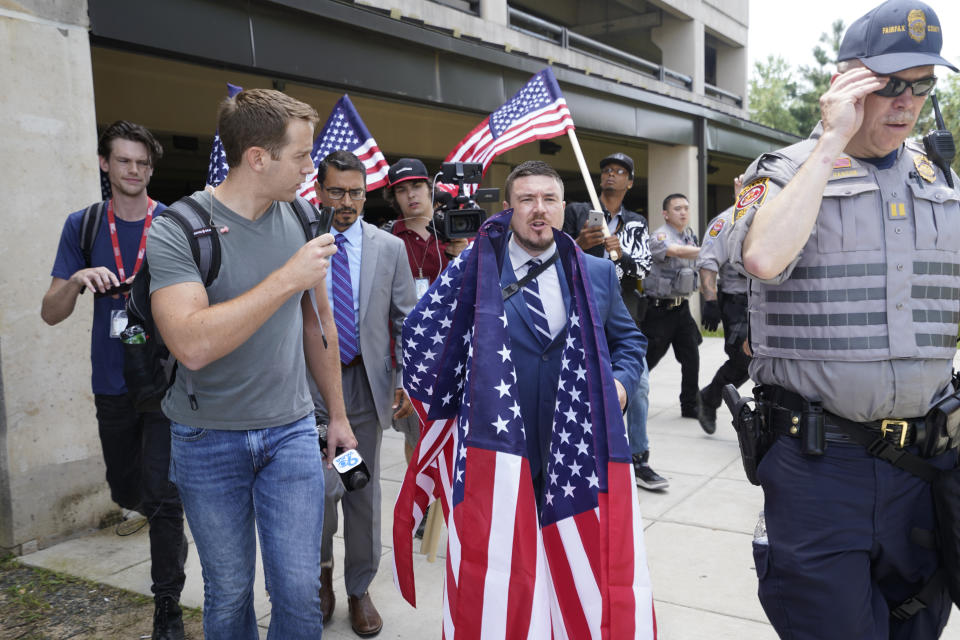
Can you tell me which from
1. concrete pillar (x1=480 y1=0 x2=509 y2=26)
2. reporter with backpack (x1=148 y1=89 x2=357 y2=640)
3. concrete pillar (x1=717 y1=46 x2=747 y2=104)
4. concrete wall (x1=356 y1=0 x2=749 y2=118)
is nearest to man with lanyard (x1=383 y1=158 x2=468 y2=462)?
reporter with backpack (x1=148 y1=89 x2=357 y2=640)

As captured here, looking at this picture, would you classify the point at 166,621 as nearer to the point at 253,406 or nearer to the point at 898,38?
the point at 253,406

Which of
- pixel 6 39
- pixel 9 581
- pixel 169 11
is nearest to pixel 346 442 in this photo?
pixel 9 581

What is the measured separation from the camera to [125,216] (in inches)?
159

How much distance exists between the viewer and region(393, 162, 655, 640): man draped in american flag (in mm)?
2711

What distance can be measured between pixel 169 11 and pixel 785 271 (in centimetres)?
494

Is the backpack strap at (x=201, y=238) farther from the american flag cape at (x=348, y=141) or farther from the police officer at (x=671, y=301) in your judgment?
the police officer at (x=671, y=301)

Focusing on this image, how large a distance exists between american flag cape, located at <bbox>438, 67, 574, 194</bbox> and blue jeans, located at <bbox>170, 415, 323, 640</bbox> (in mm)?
3263

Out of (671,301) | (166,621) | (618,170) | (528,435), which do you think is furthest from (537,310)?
(671,301)

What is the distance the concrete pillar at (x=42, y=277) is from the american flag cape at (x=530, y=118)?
2.65 m

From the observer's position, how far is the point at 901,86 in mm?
2234

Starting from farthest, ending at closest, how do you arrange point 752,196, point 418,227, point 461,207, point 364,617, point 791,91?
point 791,91 → point 418,227 → point 461,207 → point 364,617 → point 752,196

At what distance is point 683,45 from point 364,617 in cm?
1656

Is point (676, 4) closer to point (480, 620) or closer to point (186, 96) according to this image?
point (186, 96)

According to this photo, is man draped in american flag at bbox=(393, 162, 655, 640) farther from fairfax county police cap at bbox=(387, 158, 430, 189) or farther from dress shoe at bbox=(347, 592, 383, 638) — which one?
fairfax county police cap at bbox=(387, 158, 430, 189)
